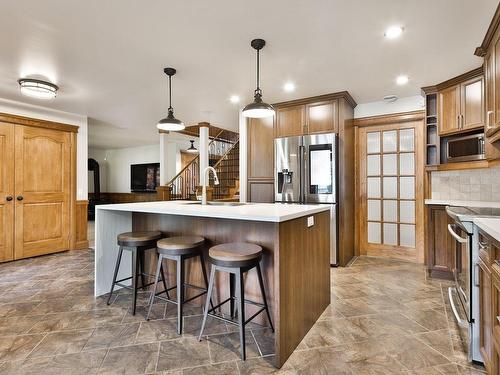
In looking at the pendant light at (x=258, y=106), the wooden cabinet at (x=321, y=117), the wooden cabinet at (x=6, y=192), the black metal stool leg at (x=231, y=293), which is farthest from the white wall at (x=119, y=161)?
the black metal stool leg at (x=231, y=293)

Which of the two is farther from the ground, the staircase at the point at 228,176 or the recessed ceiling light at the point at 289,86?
the recessed ceiling light at the point at 289,86

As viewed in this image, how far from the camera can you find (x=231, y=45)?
2662mm

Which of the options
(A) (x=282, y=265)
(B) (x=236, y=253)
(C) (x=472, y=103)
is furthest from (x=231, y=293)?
(C) (x=472, y=103)

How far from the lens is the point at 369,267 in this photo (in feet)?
12.8

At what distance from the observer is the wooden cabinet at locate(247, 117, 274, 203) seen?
453 cm

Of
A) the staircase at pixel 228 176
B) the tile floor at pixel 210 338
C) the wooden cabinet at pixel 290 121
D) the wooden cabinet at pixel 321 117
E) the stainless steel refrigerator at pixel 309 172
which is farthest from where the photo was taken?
the staircase at pixel 228 176

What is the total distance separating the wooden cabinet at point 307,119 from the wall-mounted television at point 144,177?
19.1 ft

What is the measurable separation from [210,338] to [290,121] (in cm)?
328

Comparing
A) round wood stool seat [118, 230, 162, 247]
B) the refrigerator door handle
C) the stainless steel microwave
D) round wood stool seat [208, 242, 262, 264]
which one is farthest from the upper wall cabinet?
round wood stool seat [118, 230, 162, 247]

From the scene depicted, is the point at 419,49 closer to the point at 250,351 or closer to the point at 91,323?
the point at 250,351

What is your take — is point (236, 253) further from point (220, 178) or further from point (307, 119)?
point (220, 178)

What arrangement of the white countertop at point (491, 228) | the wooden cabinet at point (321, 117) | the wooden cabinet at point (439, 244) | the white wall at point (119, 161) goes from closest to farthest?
the white countertop at point (491, 228) < the wooden cabinet at point (439, 244) < the wooden cabinet at point (321, 117) < the white wall at point (119, 161)

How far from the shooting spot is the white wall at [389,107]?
4.14 meters

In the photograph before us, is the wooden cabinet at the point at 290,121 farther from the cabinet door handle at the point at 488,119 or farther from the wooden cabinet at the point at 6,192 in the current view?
the wooden cabinet at the point at 6,192
